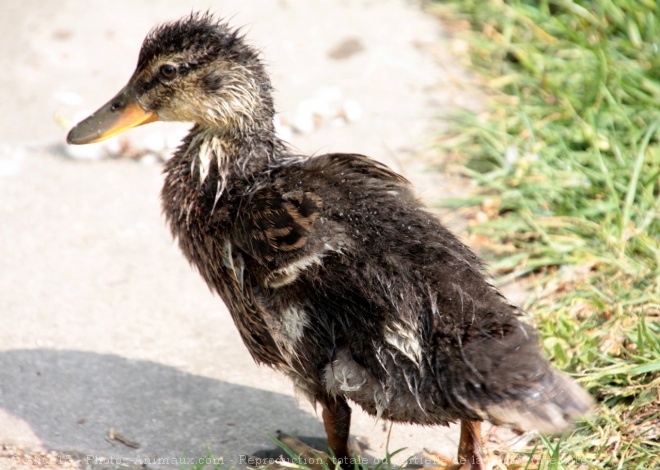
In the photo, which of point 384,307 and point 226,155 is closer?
point 384,307

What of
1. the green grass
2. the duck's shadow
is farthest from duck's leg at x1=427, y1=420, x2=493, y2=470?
the duck's shadow

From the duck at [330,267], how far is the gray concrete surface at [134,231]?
649 mm

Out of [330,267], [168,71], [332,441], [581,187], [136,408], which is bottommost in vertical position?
[332,441]

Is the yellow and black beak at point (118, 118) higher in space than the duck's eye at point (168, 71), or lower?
lower

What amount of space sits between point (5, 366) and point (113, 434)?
717 mm

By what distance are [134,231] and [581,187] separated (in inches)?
99.6

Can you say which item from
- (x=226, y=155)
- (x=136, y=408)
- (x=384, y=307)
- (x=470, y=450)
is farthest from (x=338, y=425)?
(x=226, y=155)

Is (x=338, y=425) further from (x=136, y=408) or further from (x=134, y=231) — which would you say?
(x=134, y=231)

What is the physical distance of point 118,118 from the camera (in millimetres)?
3816

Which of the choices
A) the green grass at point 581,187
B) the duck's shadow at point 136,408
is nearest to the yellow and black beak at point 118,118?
the duck's shadow at point 136,408

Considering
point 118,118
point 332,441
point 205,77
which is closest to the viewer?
point 332,441

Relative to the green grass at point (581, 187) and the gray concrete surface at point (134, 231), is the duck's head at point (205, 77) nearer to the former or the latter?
the gray concrete surface at point (134, 231)

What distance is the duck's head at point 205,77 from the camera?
143 inches

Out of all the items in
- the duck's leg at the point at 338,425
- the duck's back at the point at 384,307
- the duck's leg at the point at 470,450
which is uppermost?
the duck's back at the point at 384,307
